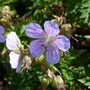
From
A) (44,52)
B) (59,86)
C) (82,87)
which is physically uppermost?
(44,52)

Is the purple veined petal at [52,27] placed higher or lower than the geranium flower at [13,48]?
higher

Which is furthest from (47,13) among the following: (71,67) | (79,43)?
(71,67)

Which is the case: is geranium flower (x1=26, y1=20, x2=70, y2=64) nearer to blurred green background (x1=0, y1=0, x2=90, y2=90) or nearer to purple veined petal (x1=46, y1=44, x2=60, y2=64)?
purple veined petal (x1=46, y1=44, x2=60, y2=64)

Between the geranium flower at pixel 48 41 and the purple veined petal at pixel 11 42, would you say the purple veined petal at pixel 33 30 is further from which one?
the purple veined petal at pixel 11 42

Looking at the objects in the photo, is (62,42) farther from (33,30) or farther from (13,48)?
(13,48)

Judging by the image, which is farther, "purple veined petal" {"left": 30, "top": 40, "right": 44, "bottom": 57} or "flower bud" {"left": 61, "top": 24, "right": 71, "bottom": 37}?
"flower bud" {"left": 61, "top": 24, "right": 71, "bottom": 37}

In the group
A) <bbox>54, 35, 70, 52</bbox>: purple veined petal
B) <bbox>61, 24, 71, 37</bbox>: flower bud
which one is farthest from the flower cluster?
<bbox>61, 24, 71, 37</bbox>: flower bud

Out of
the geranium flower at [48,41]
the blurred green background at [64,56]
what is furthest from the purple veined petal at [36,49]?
the blurred green background at [64,56]

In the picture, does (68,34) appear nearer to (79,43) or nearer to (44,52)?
(44,52)
